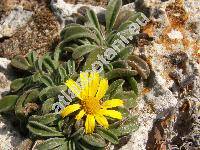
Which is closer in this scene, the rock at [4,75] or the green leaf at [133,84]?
the green leaf at [133,84]

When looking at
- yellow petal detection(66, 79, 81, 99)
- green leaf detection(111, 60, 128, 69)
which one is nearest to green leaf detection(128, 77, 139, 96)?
green leaf detection(111, 60, 128, 69)

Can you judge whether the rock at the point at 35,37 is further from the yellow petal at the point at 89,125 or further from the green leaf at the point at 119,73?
the yellow petal at the point at 89,125

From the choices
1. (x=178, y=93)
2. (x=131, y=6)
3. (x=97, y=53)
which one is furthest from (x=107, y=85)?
(x=131, y=6)

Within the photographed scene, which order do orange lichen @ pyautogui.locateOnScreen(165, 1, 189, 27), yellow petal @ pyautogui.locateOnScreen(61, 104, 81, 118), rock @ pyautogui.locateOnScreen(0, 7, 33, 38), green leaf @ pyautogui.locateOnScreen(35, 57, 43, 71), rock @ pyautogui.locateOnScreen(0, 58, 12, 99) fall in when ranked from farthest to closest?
rock @ pyautogui.locateOnScreen(0, 7, 33, 38) → rock @ pyautogui.locateOnScreen(0, 58, 12, 99) → orange lichen @ pyautogui.locateOnScreen(165, 1, 189, 27) → green leaf @ pyautogui.locateOnScreen(35, 57, 43, 71) → yellow petal @ pyautogui.locateOnScreen(61, 104, 81, 118)

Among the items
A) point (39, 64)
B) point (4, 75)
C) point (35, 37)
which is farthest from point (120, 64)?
point (4, 75)

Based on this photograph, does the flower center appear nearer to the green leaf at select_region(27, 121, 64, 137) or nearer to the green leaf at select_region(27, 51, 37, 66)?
the green leaf at select_region(27, 121, 64, 137)

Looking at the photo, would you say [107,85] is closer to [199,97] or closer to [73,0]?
[199,97]

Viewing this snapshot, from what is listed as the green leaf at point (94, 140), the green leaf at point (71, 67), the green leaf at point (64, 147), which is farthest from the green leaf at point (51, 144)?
the green leaf at point (71, 67)
